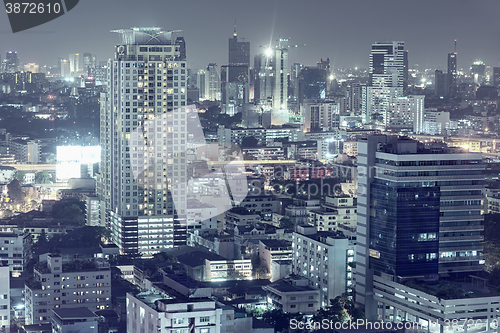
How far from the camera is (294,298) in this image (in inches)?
492

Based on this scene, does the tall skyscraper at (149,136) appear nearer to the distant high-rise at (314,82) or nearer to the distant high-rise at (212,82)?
the distant high-rise at (314,82)

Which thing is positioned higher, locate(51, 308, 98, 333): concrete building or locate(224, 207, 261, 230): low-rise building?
locate(224, 207, 261, 230): low-rise building

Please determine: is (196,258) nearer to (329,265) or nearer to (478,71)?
(329,265)

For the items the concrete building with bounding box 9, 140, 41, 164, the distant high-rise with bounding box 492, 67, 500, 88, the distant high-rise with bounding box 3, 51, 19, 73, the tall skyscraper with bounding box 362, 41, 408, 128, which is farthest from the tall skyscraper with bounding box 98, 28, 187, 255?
the distant high-rise with bounding box 492, 67, 500, 88

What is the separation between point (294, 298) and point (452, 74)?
3371cm

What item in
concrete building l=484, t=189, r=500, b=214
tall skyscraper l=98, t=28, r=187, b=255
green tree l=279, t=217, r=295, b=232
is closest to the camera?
tall skyscraper l=98, t=28, r=187, b=255

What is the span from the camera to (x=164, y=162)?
16.8 metres

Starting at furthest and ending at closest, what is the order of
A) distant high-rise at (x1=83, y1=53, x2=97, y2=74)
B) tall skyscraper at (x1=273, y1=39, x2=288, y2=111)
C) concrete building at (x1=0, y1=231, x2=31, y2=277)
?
distant high-rise at (x1=83, y1=53, x2=97, y2=74)
tall skyscraper at (x1=273, y1=39, x2=288, y2=111)
concrete building at (x1=0, y1=231, x2=31, y2=277)

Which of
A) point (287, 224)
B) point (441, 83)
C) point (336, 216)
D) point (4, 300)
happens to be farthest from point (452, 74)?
point (4, 300)

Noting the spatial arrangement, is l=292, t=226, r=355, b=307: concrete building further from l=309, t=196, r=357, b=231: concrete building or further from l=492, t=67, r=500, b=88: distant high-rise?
l=492, t=67, r=500, b=88: distant high-rise

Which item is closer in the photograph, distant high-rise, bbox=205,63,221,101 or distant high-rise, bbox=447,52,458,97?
distant high-rise, bbox=447,52,458,97

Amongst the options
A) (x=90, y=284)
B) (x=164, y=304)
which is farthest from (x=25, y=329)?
(x=164, y=304)

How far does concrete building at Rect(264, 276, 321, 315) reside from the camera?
12430 mm

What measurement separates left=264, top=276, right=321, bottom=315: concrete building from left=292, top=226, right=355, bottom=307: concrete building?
240 millimetres
